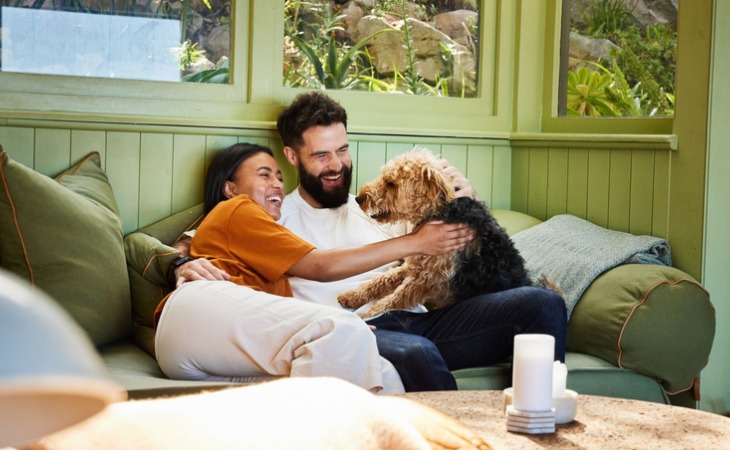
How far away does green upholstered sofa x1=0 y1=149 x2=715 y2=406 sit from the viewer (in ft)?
8.47

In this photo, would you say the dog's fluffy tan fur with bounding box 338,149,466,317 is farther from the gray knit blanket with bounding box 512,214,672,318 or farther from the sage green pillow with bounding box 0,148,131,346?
the sage green pillow with bounding box 0,148,131,346

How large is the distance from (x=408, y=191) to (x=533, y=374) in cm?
135

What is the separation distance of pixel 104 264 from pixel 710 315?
1.90m

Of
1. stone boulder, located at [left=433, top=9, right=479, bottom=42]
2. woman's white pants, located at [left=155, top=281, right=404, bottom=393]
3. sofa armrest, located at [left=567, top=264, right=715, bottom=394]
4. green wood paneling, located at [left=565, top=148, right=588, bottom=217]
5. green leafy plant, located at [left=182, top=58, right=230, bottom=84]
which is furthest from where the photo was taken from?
stone boulder, located at [left=433, top=9, right=479, bottom=42]

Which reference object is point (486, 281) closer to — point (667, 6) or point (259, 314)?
point (259, 314)

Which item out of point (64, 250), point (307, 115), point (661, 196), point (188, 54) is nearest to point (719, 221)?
point (661, 196)

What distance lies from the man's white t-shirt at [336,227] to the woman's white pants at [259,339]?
75cm

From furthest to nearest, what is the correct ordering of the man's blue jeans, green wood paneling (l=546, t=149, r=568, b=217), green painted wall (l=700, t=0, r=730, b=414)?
green wood paneling (l=546, t=149, r=568, b=217) → green painted wall (l=700, t=0, r=730, b=414) → the man's blue jeans

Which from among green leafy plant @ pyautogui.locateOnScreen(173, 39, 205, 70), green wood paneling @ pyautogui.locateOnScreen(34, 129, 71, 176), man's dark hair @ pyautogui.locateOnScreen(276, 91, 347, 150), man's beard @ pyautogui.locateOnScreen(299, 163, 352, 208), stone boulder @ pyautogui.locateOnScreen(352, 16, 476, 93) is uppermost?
stone boulder @ pyautogui.locateOnScreen(352, 16, 476, 93)

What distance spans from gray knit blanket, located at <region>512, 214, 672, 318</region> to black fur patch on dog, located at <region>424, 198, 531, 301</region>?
22 cm

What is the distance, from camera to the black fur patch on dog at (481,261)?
286 cm

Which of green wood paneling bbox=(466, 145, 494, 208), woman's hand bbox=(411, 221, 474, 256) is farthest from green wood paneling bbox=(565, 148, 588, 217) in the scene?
woman's hand bbox=(411, 221, 474, 256)

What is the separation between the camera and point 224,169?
3.11 metres

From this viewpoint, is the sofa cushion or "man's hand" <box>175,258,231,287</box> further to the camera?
the sofa cushion
